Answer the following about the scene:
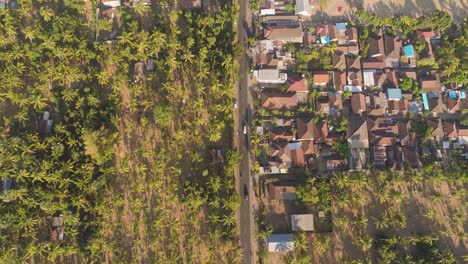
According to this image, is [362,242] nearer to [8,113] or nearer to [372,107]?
[372,107]

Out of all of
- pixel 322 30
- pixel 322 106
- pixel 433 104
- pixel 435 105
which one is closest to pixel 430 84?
pixel 433 104

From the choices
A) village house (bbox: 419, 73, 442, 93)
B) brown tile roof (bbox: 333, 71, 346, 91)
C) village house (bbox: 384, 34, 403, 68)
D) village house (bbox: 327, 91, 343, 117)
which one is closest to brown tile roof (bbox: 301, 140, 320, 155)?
village house (bbox: 327, 91, 343, 117)

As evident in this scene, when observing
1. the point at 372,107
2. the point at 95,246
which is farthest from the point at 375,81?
the point at 95,246

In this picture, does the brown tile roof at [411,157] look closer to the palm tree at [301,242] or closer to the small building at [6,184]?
the palm tree at [301,242]

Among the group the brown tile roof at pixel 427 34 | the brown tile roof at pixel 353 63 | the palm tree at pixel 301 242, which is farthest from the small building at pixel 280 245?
the brown tile roof at pixel 427 34

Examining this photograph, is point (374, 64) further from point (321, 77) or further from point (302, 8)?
point (302, 8)
